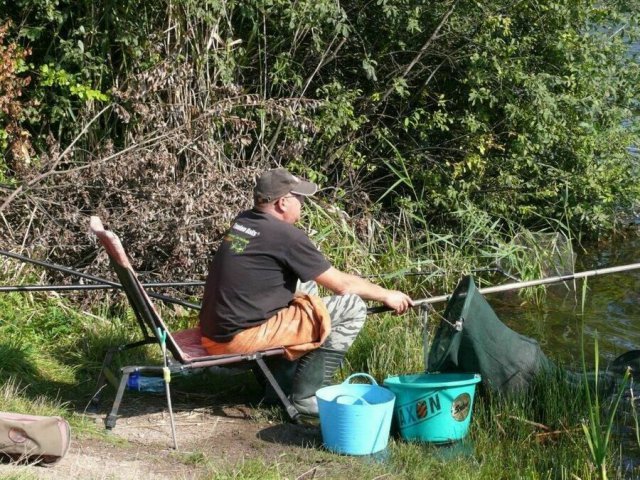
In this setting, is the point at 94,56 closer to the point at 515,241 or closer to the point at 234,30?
the point at 234,30

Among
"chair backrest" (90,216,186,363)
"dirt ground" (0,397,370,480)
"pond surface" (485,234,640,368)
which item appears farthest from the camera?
"pond surface" (485,234,640,368)

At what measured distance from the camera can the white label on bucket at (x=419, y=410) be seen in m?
4.60

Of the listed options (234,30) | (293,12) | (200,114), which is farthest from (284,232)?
(234,30)

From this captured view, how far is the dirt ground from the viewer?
4.15 meters

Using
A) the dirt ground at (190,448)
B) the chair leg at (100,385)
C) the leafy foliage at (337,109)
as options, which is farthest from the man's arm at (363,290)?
the leafy foliage at (337,109)

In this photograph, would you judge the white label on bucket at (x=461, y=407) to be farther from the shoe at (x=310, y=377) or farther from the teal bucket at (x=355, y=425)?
the shoe at (x=310, y=377)

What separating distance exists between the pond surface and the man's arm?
2.40m

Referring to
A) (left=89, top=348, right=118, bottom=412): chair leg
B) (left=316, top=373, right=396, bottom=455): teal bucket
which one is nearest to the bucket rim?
(left=316, top=373, right=396, bottom=455): teal bucket

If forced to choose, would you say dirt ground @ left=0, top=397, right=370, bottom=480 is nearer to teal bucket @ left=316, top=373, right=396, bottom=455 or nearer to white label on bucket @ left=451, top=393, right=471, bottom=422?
teal bucket @ left=316, top=373, right=396, bottom=455

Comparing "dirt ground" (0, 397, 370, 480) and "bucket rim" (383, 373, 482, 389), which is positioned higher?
"bucket rim" (383, 373, 482, 389)

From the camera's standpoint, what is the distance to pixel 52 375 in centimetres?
572

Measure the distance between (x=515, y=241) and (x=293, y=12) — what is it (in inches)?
127

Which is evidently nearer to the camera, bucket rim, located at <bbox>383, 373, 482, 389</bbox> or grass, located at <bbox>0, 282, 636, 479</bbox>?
grass, located at <bbox>0, 282, 636, 479</bbox>

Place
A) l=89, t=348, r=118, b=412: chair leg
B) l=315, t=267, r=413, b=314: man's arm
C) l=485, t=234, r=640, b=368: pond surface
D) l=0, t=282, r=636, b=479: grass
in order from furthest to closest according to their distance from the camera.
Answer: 1. l=485, t=234, r=640, b=368: pond surface
2. l=89, t=348, r=118, b=412: chair leg
3. l=315, t=267, r=413, b=314: man's arm
4. l=0, t=282, r=636, b=479: grass
